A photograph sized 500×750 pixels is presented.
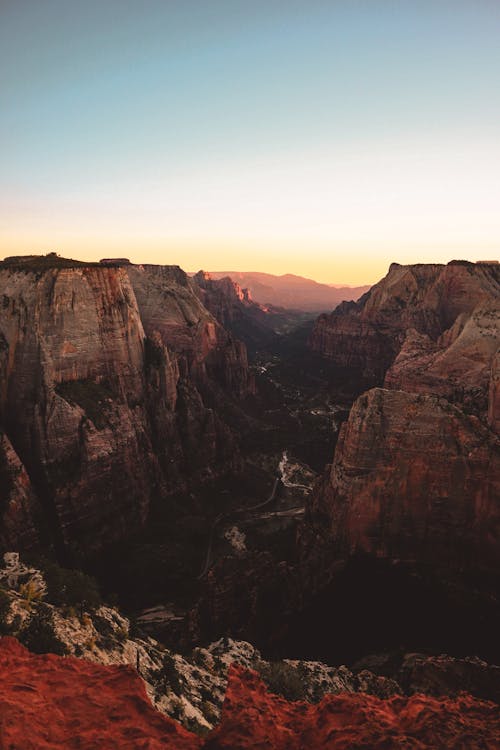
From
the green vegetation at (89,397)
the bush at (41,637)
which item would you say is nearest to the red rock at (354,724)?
the bush at (41,637)

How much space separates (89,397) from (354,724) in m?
36.8

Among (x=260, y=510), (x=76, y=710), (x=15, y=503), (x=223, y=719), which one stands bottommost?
(x=260, y=510)

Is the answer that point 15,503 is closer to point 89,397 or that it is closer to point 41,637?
point 89,397

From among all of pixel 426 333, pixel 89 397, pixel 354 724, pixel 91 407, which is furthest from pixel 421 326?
pixel 354 724

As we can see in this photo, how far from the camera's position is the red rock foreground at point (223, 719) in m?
9.53

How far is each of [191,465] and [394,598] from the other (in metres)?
29.7

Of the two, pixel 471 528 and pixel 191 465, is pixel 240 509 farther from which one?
pixel 471 528

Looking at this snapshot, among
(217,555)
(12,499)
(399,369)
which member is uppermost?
(399,369)

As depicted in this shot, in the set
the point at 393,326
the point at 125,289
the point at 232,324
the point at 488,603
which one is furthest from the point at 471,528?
the point at 232,324

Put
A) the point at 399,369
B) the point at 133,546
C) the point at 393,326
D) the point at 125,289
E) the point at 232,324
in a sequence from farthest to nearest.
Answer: the point at 232,324, the point at 393,326, the point at 399,369, the point at 125,289, the point at 133,546

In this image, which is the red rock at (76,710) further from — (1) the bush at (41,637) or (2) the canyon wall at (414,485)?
(2) the canyon wall at (414,485)

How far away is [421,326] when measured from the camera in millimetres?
93188

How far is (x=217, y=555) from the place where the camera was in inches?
1700

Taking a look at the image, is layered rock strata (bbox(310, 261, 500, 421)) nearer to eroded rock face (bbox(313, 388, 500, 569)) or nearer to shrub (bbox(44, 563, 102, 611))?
eroded rock face (bbox(313, 388, 500, 569))
